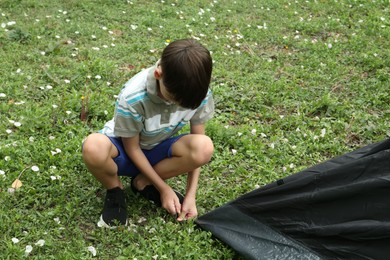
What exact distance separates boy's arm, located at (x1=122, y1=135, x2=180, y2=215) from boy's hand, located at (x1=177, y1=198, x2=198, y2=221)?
1.5 inches

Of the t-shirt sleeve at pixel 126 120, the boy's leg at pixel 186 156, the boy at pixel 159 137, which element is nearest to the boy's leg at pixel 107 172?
the boy at pixel 159 137

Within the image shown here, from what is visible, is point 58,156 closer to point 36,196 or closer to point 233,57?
point 36,196

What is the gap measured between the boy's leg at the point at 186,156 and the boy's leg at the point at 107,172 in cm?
21

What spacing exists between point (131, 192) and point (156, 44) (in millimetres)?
2405

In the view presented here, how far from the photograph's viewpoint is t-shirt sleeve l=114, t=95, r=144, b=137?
2424mm

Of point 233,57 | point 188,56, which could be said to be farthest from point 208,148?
point 233,57

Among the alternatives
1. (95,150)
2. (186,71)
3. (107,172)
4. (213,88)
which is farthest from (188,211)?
(213,88)

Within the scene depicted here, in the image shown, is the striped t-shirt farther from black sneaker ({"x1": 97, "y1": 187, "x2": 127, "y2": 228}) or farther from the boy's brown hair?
black sneaker ({"x1": 97, "y1": 187, "x2": 127, "y2": 228})

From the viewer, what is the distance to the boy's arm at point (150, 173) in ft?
8.38

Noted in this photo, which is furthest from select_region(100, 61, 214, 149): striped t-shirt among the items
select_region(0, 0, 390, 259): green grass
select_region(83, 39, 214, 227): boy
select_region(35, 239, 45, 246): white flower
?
select_region(35, 239, 45, 246): white flower

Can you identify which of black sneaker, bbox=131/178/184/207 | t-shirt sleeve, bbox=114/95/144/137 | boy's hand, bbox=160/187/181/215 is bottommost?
black sneaker, bbox=131/178/184/207

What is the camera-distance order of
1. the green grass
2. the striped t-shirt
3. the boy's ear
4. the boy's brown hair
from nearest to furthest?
the boy's brown hair < the boy's ear < the striped t-shirt < the green grass

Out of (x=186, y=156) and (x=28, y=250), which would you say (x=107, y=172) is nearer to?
(x=186, y=156)

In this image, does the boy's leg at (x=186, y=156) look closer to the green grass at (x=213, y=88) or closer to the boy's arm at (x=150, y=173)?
the boy's arm at (x=150, y=173)
